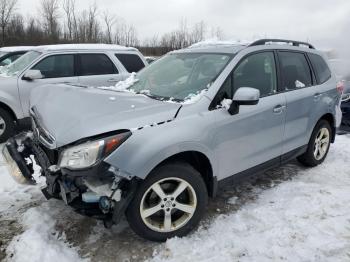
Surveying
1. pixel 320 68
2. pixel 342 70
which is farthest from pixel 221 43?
pixel 342 70

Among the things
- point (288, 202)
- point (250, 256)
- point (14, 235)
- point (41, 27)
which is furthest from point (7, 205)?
point (41, 27)

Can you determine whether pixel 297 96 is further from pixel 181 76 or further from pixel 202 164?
pixel 202 164

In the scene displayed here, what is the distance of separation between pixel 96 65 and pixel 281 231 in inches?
213

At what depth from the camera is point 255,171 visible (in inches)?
163

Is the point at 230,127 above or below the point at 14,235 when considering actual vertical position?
above

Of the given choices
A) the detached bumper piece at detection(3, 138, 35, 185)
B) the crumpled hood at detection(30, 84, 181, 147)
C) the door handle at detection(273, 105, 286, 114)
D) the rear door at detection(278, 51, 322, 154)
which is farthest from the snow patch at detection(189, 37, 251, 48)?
the detached bumper piece at detection(3, 138, 35, 185)

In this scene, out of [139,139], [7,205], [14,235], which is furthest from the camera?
[7,205]

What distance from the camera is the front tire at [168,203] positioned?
3.13 metres

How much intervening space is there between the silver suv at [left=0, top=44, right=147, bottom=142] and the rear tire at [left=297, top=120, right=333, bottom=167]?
13.6ft

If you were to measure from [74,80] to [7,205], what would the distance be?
147 inches

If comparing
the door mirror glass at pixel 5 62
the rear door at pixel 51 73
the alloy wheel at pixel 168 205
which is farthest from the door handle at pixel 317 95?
the door mirror glass at pixel 5 62

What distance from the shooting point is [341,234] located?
3545mm

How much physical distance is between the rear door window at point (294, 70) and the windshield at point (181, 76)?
965 millimetres

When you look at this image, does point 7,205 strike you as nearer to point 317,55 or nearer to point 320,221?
point 320,221
